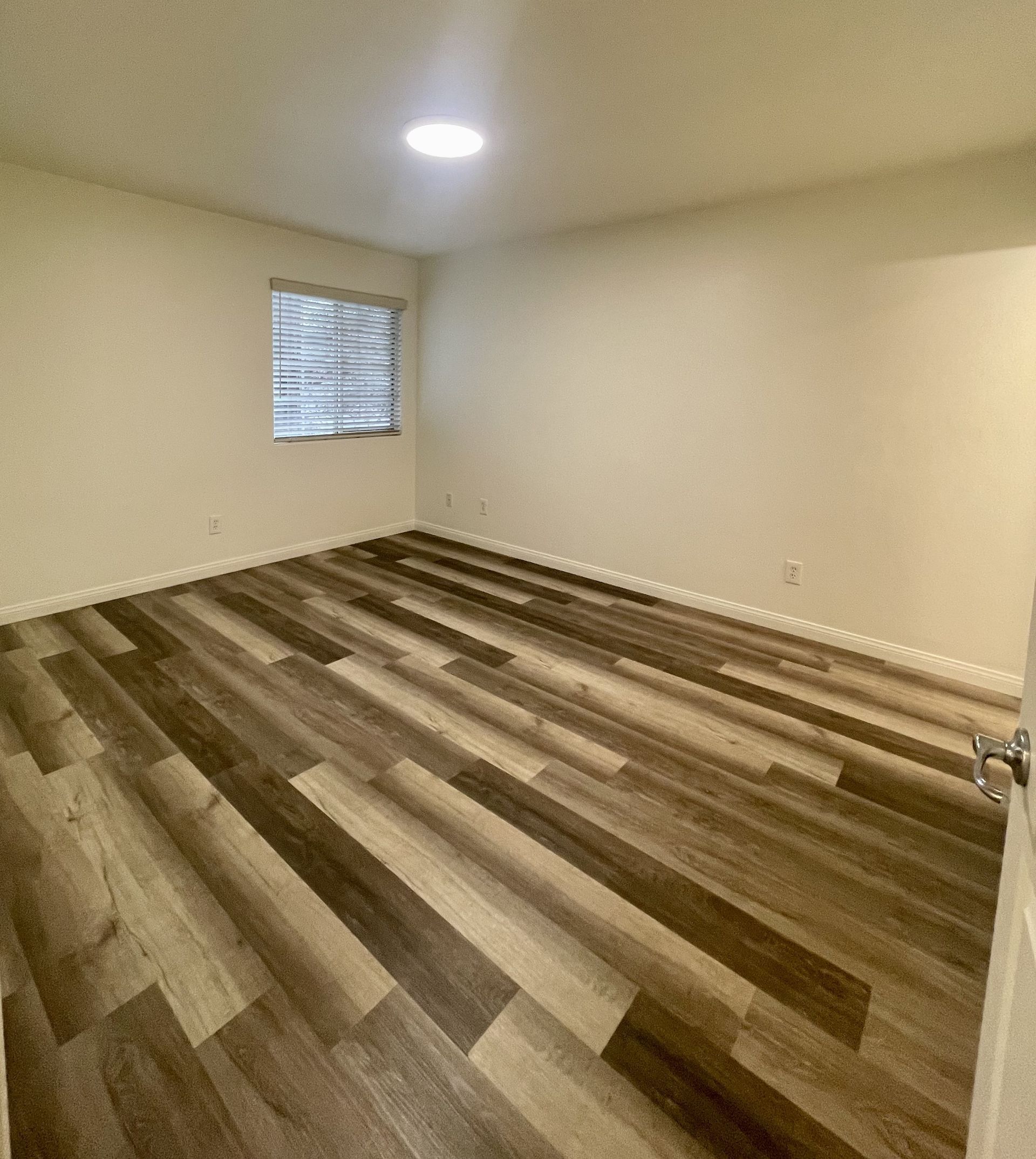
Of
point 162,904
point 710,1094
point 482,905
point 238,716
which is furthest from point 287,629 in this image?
point 710,1094

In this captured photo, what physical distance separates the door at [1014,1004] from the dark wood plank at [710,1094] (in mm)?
317

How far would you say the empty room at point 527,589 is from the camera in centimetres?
125

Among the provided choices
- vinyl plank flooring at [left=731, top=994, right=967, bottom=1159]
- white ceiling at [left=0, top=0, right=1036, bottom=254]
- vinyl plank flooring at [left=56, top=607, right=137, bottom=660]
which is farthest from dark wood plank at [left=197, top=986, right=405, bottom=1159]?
white ceiling at [left=0, top=0, right=1036, bottom=254]

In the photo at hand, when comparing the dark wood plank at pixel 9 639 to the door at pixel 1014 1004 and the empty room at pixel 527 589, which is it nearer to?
the empty room at pixel 527 589

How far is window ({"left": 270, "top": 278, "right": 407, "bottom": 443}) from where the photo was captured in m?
4.30

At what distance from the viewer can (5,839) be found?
1.79 meters

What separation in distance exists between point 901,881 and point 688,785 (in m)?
0.65

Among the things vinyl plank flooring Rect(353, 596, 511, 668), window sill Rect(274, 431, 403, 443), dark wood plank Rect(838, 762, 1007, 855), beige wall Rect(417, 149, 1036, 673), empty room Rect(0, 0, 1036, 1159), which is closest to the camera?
empty room Rect(0, 0, 1036, 1159)

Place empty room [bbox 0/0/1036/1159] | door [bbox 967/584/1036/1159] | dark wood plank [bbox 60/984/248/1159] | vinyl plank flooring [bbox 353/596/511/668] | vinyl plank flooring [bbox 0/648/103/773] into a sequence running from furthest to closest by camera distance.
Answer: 1. vinyl plank flooring [bbox 353/596/511/668]
2. vinyl plank flooring [bbox 0/648/103/773]
3. empty room [bbox 0/0/1036/1159]
4. dark wood plank [bbox 60/984/248/1159]
5. door [bbox 967/584/1036/1159]

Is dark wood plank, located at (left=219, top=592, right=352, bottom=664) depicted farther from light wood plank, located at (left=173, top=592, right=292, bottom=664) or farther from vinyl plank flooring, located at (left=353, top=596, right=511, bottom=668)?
vinyl plank flooring, located at (left=353, top=596, right=511, bottom=668)

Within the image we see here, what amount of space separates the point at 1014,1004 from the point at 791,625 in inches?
118

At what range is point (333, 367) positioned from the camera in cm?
466

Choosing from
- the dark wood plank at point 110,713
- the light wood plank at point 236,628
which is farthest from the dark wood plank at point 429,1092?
the light wood plank at point 236,628

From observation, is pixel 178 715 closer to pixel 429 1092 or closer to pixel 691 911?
pixel 429 1092
